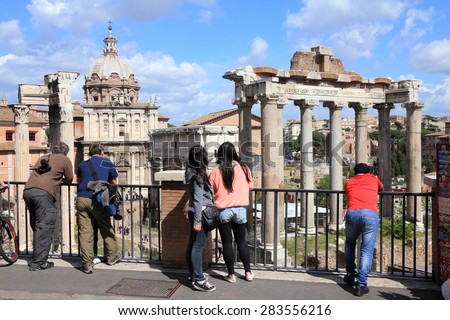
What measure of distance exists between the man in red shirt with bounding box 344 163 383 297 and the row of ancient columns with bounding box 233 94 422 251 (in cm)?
806

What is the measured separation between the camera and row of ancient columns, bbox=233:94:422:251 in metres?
14.4

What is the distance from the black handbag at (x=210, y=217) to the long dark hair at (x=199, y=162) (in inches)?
14.9

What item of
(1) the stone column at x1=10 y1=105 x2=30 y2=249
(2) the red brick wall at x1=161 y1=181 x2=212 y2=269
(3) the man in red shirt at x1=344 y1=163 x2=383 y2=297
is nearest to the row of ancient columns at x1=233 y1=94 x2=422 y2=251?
(1) the stone column at x1=10 y1=105 x2=30 y2=249

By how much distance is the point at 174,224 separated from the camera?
6.79 m

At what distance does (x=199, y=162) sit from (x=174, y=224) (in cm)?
136

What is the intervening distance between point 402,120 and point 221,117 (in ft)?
390

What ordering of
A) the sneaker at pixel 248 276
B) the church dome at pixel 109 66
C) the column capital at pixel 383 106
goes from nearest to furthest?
the sneaker at pixel 248 276 → the column capital at pixel 383 106 → the church dome at pixel 109 66

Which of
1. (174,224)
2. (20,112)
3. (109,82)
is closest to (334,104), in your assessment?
(20,112)

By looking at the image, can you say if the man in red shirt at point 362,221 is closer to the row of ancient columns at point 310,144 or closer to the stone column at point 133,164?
the row of ancient columns at point 310,144

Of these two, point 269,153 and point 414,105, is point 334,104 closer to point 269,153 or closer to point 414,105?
point 414,105

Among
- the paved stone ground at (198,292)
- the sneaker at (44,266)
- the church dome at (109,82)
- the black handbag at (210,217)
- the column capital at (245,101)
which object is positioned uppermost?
the church dome at (109,82)

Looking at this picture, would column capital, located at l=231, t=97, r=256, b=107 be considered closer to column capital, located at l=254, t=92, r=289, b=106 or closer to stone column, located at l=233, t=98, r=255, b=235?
stone column, located at l=233, t=98, r=255, b=235

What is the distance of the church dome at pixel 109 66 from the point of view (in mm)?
65250

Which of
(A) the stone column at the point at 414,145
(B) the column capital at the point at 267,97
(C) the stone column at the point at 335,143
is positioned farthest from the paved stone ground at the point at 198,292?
(A) the stone column at the point at 414,145
